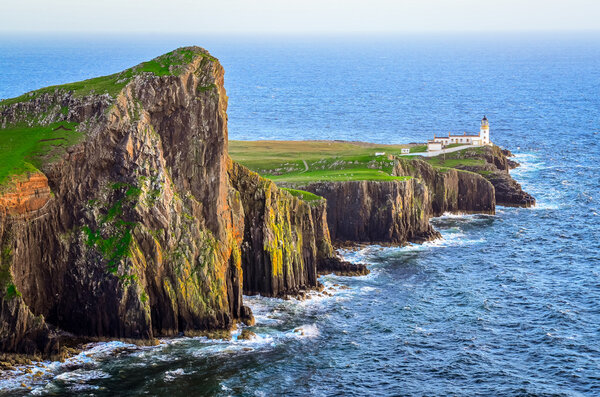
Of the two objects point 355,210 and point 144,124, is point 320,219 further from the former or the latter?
point 144,124

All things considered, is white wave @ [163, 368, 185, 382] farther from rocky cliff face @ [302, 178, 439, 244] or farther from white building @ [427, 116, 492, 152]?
white building @ [427, 116, 492, 152]

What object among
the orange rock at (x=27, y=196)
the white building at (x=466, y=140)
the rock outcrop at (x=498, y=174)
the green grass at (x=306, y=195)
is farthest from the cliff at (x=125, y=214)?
the white building at (x=466, y=140)

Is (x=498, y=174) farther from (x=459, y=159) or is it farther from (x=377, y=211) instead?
(x=377, y=211)

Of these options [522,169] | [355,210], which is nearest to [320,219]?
[355,210]

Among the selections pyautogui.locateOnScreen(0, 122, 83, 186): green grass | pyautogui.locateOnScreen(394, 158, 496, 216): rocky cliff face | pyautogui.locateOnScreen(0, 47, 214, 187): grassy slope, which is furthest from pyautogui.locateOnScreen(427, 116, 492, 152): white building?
pyautogui.locateOnScreen(0, 122, 83, 186): green grass

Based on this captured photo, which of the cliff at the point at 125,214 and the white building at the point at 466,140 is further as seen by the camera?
the white building at the point at 466,140

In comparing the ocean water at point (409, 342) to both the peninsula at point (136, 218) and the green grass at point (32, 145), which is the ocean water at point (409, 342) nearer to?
the peninsula at point (136, 218)

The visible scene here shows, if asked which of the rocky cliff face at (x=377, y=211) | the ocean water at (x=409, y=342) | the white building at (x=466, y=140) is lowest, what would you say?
the ocean water at (x=409, y=342)
